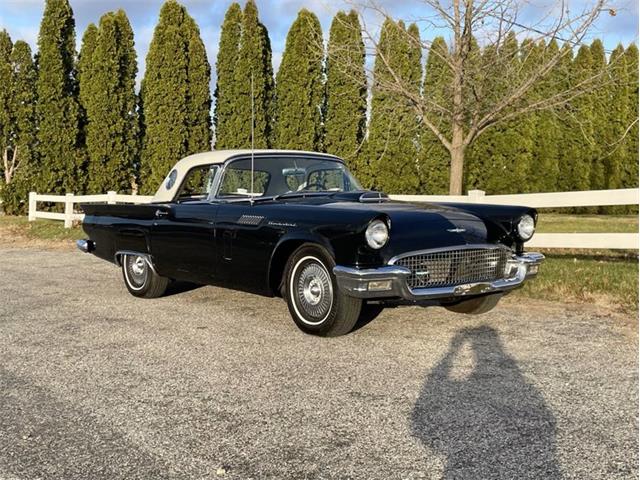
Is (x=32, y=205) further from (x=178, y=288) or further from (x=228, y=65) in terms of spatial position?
(x=178, y=288)

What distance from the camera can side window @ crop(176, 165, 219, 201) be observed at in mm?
6219

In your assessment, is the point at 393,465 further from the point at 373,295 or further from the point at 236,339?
the point at 236,339

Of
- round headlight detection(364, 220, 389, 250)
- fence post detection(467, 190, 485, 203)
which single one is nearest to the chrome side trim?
round headlight detection(364, 220, 389, 250)

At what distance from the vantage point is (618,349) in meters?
4.59

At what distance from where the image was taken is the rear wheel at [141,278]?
6.52 meters

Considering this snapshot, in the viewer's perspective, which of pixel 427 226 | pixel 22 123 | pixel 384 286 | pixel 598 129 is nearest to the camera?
pixel 384 286

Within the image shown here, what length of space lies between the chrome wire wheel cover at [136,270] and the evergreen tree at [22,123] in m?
15.0

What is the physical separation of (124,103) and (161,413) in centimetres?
1854

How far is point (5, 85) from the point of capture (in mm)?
22984

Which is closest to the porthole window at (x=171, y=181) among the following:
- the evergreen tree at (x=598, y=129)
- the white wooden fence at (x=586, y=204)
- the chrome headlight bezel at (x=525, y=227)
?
the white wooden fence at (x=586, y=204)

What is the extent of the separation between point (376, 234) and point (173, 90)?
1698cm

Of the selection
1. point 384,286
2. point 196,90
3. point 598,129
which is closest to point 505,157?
point 598,129

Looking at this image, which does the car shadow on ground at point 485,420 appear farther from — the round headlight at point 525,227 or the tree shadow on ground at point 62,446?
the round headlight at point 525,227

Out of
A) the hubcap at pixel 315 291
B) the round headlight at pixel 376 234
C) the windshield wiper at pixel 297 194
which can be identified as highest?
the windshield wiper at pixel 297 194
